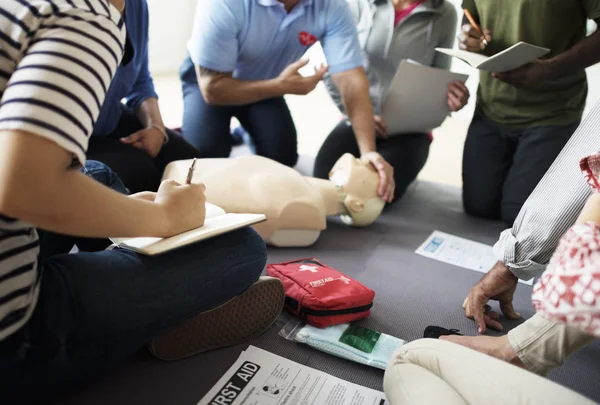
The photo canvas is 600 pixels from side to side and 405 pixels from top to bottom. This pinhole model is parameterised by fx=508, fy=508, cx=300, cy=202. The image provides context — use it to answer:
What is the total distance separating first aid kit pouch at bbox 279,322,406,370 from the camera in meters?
1.00

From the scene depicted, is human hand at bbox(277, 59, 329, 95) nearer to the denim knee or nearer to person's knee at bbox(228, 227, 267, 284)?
the denim knee

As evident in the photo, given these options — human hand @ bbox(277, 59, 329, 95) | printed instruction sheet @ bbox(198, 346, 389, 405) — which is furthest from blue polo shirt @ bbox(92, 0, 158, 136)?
printed instruction sheet @ bbox(198, 346, 389, 405)


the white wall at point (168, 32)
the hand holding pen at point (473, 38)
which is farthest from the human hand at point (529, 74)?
the white wall at point (168, 32)

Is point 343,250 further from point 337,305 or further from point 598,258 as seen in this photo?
point 598,258

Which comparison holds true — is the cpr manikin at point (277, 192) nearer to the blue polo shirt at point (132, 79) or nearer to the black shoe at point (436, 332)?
the blue polo shirt at point (132, 79)

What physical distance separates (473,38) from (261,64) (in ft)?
2.38

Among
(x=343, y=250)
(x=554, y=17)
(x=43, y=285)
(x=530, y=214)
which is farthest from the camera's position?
(x=554, y=17)

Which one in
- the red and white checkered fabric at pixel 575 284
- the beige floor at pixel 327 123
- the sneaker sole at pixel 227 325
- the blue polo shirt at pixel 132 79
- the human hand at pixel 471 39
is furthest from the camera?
the beige floor at pixel 327 123

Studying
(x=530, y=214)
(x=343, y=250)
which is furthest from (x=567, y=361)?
(x=343, y=250)

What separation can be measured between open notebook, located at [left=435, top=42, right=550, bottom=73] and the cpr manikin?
440mm

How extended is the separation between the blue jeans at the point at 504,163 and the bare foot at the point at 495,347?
92cm

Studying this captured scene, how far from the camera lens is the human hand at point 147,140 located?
1.52 meters

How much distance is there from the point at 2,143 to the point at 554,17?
1.69 m

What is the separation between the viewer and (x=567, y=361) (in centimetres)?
109
